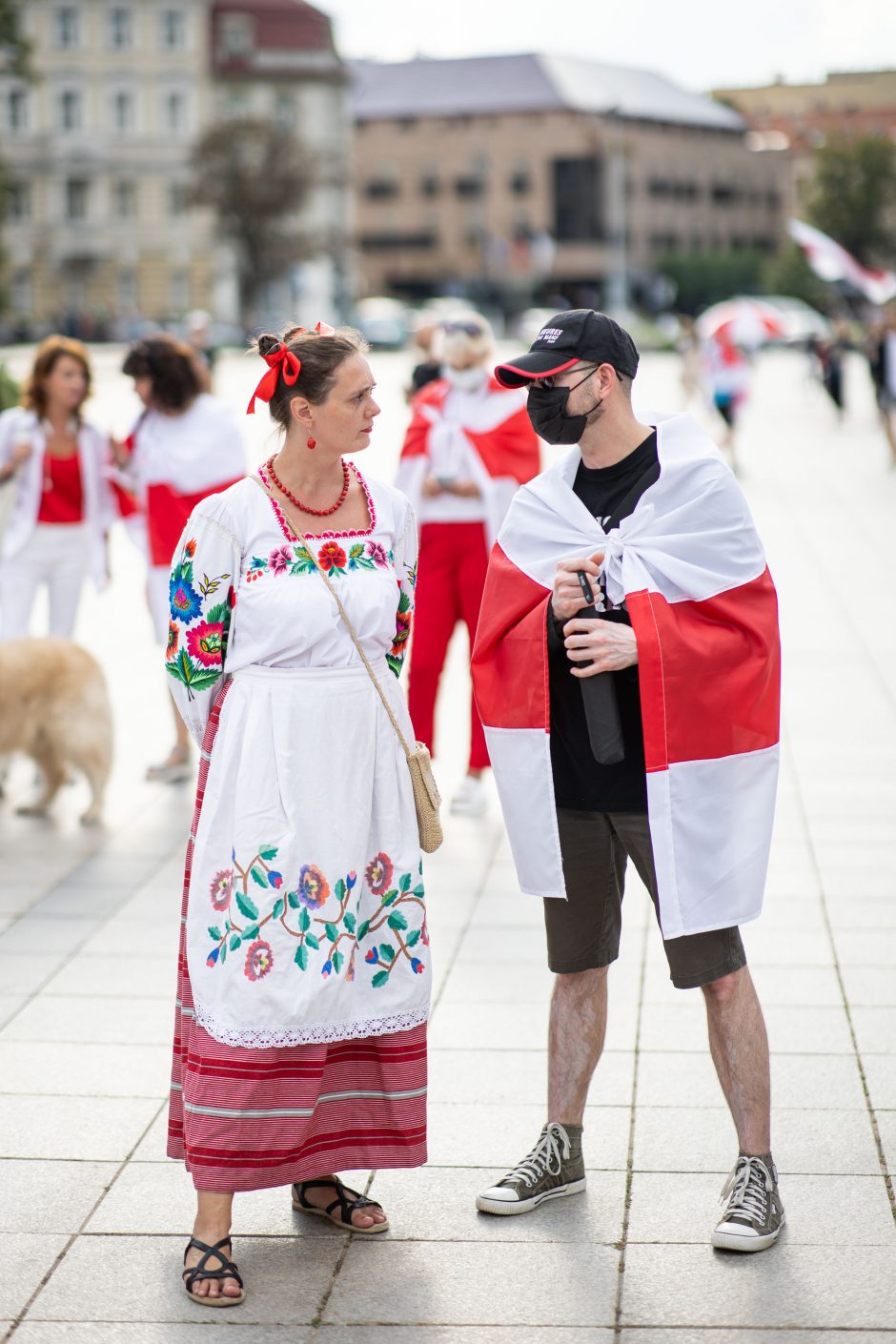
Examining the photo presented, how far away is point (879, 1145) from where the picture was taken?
436 centimetres

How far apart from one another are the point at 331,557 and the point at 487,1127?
1560 millimetres

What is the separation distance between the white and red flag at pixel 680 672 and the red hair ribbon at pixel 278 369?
1.80 feet

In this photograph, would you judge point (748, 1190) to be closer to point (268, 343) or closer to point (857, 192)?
point (268, 343)

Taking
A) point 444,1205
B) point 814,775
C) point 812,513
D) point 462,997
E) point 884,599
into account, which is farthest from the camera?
point 812,513

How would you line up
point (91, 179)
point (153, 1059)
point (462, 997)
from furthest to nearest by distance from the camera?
point (91, 179) < point (462, 997) < point (153, 1059)

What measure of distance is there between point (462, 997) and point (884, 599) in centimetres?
835

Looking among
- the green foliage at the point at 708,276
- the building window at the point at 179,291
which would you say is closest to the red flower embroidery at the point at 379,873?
the building window at the point at 179,291

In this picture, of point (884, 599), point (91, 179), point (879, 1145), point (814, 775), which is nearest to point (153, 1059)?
point (879, 1145)

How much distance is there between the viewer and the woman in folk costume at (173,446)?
8391 millimetres

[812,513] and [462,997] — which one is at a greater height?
[462,997]

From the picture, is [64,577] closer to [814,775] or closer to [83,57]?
[814,775]

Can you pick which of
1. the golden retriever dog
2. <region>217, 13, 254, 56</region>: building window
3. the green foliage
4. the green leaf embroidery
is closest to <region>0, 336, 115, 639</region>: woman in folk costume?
the golden retriever dog

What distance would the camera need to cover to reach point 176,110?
87188 mm

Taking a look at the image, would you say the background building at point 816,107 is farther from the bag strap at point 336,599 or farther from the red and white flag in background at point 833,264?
the bag strap at point 336,599
